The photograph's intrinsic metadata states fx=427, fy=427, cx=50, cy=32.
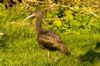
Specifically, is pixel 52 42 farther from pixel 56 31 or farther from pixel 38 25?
pixel 56 31

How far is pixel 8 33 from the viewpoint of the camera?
1120 cm

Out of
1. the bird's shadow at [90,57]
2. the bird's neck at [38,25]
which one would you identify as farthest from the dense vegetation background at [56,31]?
the bird's neck at [38,25]

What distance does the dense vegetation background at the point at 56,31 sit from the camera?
364 inches

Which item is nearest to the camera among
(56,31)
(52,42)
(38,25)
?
(52,42)

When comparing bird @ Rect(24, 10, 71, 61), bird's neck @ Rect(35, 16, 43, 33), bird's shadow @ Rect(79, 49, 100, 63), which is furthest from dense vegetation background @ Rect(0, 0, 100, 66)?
bird's neck @ Rect(35, 16, 43, 33)

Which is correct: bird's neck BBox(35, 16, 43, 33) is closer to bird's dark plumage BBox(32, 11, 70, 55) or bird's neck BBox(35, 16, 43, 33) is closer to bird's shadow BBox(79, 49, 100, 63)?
bird's dark plumage BBox(32, 11, 70, 55)

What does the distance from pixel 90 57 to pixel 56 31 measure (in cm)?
246

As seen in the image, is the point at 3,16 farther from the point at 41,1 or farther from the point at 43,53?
the point at 43,53

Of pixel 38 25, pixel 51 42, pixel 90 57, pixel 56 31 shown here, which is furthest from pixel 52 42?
pixel 56 31

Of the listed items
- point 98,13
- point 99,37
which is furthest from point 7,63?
point 98,13

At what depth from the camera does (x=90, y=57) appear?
941 centimetres

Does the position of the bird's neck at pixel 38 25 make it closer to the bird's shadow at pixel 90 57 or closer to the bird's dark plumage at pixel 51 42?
the bird's dark plumage at pixel 51 42

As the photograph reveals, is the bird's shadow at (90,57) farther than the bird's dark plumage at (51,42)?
Yes

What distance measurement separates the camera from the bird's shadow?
920cm
